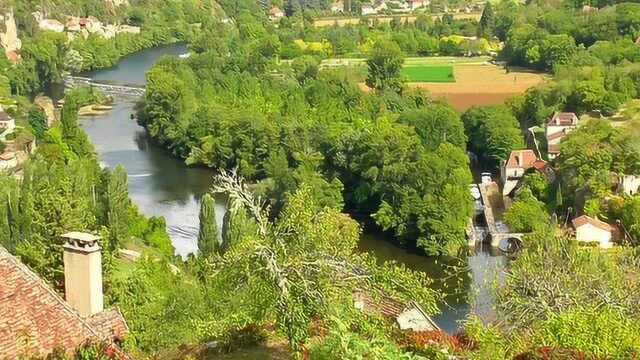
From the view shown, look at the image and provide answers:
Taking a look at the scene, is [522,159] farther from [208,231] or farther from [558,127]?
[208,231]

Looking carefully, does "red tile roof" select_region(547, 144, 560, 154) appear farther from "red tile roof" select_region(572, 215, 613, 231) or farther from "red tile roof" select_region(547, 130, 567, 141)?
Answer: "red tile roof" select_region(572, 215, 613, 231)

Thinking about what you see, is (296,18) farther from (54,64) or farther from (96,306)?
(96,306)

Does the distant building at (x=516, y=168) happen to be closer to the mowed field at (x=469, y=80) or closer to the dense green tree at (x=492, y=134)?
the dense green tree at (x=492, y=134)

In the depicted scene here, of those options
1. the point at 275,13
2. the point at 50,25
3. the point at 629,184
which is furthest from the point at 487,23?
the point at 629,184

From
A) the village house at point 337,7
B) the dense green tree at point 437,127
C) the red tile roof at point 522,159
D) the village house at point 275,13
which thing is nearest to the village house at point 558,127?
the red tile roof at point 522,159

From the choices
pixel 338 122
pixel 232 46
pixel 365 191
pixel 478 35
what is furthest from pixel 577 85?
pixel 478 35
